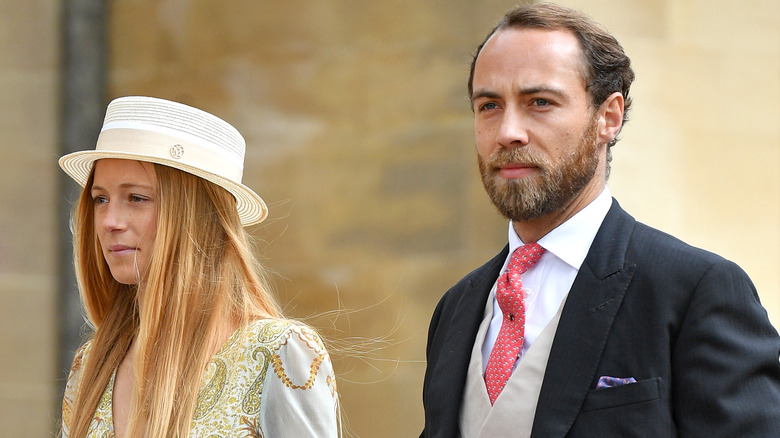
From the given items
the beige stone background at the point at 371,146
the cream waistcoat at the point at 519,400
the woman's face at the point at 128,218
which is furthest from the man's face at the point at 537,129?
the beige stone background at the point at 371,146

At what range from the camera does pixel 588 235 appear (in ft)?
7.41

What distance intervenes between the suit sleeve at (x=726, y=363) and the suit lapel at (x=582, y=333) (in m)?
0.17

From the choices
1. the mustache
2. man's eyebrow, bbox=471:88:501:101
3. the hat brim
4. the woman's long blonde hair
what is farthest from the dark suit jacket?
the hat brim

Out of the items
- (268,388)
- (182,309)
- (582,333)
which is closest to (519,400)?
(582,333)

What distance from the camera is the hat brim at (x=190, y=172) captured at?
2.59 meters

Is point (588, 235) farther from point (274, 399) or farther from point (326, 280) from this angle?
point (326, 280)

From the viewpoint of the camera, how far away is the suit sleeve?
1.90m

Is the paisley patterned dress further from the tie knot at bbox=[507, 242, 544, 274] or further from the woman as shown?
the tie knot at bbox=[507, 242, 544, 274]

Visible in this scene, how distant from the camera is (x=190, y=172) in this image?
262cm

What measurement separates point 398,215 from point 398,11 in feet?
3.29

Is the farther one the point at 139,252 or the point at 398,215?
the point at 398,215

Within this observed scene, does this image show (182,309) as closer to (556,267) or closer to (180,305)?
(180,305)

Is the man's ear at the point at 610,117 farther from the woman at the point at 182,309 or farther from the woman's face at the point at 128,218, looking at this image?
the woman's face at the point at 128,218

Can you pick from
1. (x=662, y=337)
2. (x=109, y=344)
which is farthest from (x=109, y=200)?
(x=662, y=337)
